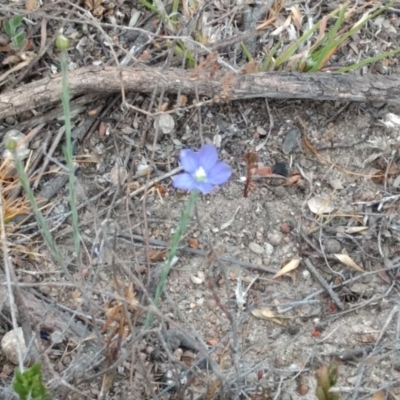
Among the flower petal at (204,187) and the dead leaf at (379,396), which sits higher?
the flower petal at (204,187)

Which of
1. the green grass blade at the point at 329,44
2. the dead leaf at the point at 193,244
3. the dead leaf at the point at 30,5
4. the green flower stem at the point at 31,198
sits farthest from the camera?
the dead leaf at the point at 30,5

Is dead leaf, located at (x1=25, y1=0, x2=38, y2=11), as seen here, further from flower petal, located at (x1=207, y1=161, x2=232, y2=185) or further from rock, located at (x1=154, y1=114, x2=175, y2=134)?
flower petal, located at (x1=207, y1=161, x2=232, y2=185)

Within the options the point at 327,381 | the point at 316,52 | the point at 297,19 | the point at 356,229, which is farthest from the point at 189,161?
the point at 297,19

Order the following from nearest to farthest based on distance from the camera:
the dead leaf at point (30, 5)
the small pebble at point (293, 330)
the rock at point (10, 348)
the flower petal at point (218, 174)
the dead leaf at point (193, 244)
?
the flower petal at point (218, 174) < the rock at point (10, 348) < the small pebble at point (293, 330) < the dead leaf at point (193, 244) < the dead leaf at point (30, 5)

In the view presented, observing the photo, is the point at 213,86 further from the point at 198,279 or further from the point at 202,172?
the point at 202,172

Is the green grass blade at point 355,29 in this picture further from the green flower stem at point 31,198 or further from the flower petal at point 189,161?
the green flower stem at point 31,198

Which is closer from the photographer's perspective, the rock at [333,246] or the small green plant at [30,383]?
the small green plant at [30,383]

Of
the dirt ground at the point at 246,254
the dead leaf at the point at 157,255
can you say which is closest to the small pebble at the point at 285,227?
the dirt ground at the point at 246,254

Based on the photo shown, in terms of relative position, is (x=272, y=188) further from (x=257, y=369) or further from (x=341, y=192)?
(x=257, y=369)

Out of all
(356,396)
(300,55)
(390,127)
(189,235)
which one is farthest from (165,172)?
(356,396)

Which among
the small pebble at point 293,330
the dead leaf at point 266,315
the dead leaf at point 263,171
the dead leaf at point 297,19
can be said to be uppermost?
the dead leaf at point 297,19
